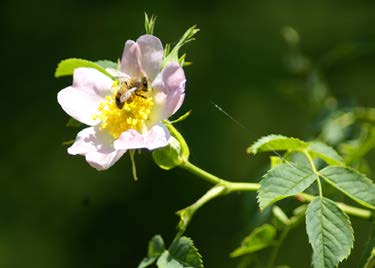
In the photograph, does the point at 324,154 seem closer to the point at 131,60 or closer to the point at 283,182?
the point at 283,182

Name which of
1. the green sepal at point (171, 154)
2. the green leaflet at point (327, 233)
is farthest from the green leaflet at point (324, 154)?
the green sepal at point (171, 154)

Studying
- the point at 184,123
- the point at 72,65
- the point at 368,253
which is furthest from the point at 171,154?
the point at 184,123

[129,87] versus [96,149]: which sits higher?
[129,87]

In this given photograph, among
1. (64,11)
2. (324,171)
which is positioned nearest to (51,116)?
(64,11)

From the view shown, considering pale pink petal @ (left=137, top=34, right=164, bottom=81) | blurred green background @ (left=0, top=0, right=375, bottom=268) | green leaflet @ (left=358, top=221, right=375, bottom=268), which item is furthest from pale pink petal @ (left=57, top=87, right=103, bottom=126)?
blurred green background @ (left=0, top=0, right=375, bottom=268)

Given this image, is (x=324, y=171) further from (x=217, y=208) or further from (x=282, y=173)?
(x=217, y=208)
